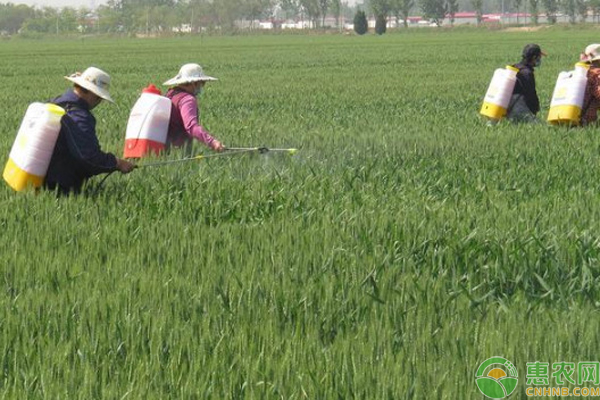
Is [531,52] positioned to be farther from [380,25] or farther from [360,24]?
[360,24]

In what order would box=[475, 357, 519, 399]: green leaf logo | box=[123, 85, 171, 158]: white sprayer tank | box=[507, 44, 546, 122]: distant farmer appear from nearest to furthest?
1. box=[475, 357, 519, 399]: green leaf logo
2. box=[123, 85, 171, 158]: white sprayer tank
3. box=[507, 44, 546, 122]: distant farmer

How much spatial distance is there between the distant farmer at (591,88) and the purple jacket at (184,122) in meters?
4.86

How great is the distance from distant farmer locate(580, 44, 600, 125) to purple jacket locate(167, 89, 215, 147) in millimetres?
4857

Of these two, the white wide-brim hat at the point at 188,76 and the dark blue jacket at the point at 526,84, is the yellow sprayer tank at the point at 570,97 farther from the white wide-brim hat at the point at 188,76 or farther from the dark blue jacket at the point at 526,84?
the white wide-brim hat at the point at 188,76

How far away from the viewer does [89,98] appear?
7520 mm

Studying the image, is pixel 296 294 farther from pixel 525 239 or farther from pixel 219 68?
pixel 219 68

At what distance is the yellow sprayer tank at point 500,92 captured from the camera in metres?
12.3

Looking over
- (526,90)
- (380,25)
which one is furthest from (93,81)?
(380,25)

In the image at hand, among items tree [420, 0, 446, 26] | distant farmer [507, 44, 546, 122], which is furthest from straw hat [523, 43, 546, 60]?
tree [420, 0, 446, 26]

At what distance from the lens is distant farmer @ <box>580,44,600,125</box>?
1184cm

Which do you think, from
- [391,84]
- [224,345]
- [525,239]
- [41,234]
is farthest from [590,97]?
[391,84]

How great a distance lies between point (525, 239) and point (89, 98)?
340 cm

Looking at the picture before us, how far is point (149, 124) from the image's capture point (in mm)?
9391

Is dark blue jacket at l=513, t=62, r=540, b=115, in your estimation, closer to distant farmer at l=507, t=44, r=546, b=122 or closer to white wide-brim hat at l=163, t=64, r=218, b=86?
distant farmer at l=507, t=44, r=546, b=122
